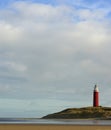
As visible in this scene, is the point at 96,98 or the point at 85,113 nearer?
the point at 85,113

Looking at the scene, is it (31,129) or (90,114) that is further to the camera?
(90,114)

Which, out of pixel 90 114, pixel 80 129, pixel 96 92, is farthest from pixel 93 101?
pixel 80 129

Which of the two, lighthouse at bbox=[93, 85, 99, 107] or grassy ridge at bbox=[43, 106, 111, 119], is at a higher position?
lighthouse at bbox=[93, 85, 99, 107]

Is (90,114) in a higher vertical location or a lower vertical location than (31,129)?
higher

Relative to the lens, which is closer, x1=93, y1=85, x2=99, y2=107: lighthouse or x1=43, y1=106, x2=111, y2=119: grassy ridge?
x1=43, y1=106, x2=111, y2=119: grassy ridge

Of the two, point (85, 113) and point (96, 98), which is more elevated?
point (96, 98)

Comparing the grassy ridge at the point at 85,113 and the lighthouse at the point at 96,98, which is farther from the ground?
the lighthouse at the point at 96,98

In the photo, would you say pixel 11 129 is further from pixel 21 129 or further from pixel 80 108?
pixel 80 108

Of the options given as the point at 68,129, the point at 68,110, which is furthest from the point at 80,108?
the point at 68,129

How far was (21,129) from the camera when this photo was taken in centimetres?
3244

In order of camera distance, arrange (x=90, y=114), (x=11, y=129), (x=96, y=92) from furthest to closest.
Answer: (x=96, y=92) → (x=90, y=114) → (x=11, y=129)

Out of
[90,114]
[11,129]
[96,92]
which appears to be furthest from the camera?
[96,92]

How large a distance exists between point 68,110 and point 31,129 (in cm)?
4957

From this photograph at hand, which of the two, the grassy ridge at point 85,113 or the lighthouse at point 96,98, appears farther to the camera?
the lighthouse at point 96,98
